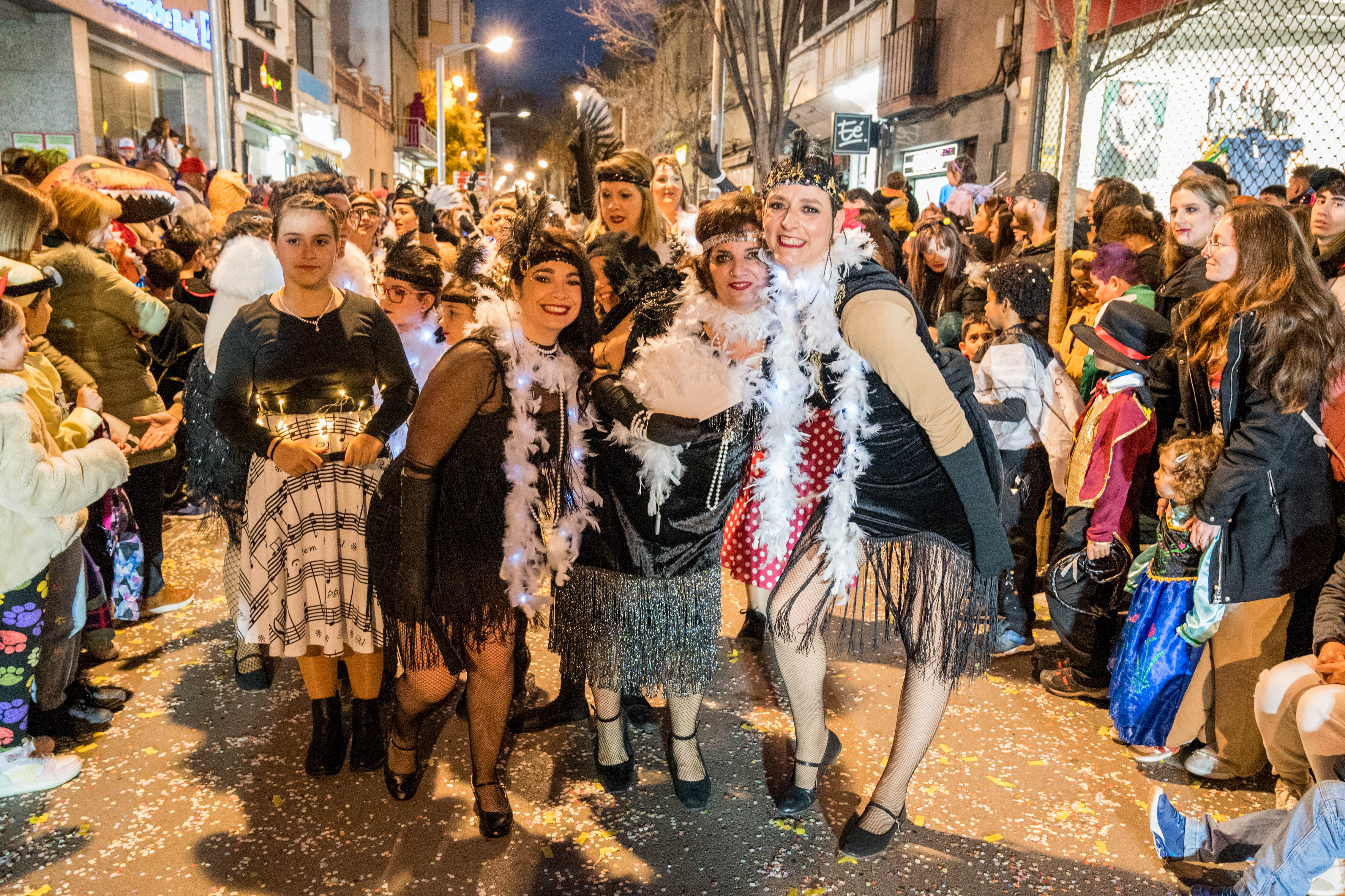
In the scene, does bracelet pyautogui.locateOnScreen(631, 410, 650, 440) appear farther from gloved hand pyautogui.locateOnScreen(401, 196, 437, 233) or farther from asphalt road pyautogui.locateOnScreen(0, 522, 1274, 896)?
gloved hand pyautogui.locateOnScreen(401, 196, 437, 233)

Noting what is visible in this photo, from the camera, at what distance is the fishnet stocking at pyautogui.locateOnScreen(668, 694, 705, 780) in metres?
2.95

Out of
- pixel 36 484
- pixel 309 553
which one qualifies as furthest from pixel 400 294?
pixel 36 484

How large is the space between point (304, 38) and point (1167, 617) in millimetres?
27265

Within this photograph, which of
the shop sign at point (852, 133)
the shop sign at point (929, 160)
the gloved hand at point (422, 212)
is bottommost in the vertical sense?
the gloved hand at point (422, 212)

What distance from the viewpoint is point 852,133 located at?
385 inches

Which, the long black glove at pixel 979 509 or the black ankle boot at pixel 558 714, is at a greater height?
the long black glove at pixel 979 509

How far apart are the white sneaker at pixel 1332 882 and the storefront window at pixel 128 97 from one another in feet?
41.7

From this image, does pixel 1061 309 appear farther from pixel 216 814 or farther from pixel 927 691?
pixel 216 814

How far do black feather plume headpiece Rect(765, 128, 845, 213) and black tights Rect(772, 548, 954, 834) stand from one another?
42.7 inches

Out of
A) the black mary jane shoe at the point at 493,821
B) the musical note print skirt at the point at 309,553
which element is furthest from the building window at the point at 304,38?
the black mary jane shoe at the point at 493,821

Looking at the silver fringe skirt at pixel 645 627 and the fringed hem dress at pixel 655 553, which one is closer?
the fringed hem dress at pixel 655 553

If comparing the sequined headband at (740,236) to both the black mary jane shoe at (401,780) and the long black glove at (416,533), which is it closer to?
the long black glove at (416,533)

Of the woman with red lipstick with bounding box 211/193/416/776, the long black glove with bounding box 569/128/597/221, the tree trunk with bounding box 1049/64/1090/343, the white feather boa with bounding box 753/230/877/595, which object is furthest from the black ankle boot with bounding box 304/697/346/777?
the tree trunk with bounding box 1049/64/1090/343

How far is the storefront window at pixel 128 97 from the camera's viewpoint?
1244 centimetres
